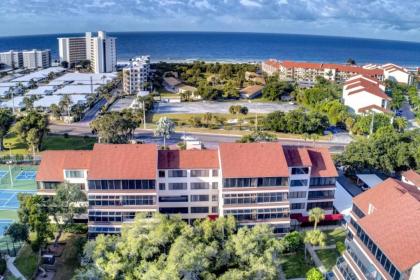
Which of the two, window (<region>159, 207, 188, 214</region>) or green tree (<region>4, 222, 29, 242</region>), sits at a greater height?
green tree (<region>4, 222, 29, 242</region>)

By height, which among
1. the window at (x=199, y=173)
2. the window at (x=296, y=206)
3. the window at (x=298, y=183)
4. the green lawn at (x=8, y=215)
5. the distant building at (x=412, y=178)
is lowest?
the green lawn at (x=8, y=215)

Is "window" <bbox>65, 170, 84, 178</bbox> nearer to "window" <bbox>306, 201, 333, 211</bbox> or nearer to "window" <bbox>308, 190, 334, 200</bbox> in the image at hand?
"window" <bbox>308, 190, 334, 200</bbox>

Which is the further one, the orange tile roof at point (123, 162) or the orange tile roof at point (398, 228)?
the orange tile roof at point (123, 162)

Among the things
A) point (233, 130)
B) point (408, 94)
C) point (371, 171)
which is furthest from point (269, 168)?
point (408, 94)


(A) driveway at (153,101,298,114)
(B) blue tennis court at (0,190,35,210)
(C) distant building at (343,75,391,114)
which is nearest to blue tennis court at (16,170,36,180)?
(B) blue tennis court at (0,190,35,210)

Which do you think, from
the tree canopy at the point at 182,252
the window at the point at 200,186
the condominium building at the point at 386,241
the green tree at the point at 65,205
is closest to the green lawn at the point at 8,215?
the green tree at the point at 65,205

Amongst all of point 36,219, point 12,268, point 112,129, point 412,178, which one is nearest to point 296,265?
point 412,178

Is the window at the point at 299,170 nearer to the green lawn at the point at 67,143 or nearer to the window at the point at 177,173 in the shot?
the window at the point at 177,173

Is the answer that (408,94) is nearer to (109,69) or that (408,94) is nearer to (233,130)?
(233,130)
